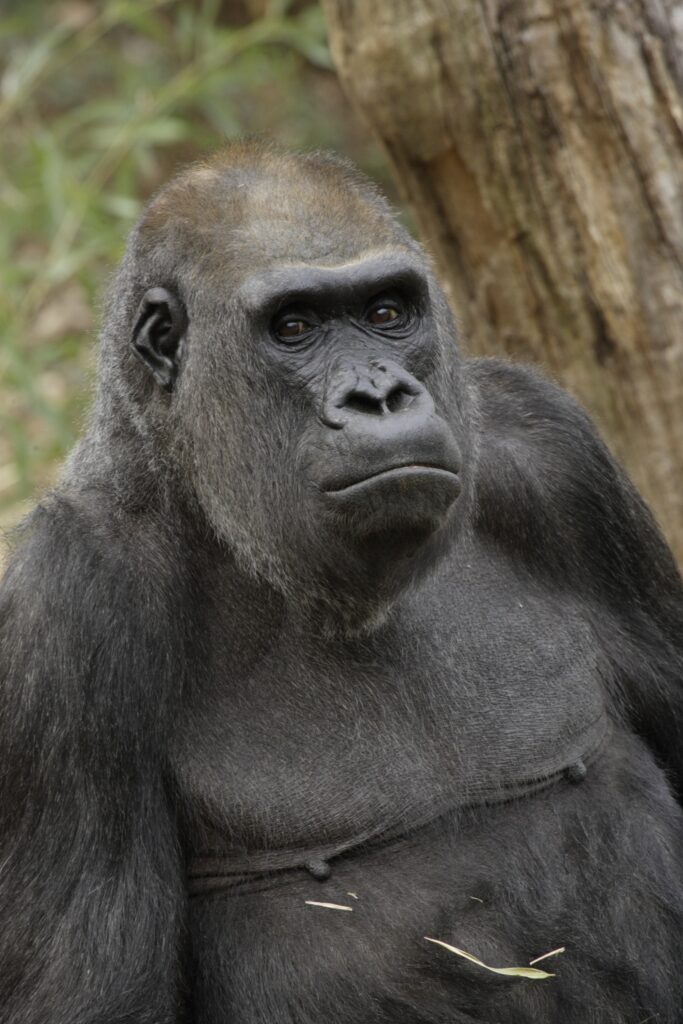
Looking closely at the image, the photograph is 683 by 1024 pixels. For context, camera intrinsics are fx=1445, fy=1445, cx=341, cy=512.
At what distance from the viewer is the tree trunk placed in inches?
206

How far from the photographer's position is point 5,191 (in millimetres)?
9172

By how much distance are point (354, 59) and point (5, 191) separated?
170 inches

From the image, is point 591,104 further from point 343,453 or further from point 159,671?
point 159,671

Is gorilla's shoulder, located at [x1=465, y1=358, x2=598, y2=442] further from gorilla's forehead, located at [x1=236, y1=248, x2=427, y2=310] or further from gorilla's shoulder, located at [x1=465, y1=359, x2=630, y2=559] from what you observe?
gorilla's forehead, located at [x1=236, y1=248, x2=427, y2=310]

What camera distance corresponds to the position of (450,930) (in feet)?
12.4

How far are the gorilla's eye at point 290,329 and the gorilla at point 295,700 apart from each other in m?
0.02

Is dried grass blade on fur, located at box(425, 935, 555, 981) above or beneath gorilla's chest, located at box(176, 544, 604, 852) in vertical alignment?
beneath

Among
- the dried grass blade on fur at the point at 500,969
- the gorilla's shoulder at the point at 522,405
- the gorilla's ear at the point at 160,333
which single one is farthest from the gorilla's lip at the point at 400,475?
the dried grass blade on fur at the point at 500,969

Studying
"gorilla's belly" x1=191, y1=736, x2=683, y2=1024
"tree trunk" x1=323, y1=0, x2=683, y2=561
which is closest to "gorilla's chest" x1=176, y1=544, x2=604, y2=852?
"gorilla's belly" x1=191, y1=736, x2=683, y2=1024

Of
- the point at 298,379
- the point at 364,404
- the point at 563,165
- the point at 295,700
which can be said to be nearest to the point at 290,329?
the point at 298,379

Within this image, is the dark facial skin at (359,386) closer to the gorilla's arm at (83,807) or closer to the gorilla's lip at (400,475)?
the gorilla's lip at (400,475)

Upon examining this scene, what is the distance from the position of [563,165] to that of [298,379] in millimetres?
2126

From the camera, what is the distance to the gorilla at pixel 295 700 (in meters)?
3.60

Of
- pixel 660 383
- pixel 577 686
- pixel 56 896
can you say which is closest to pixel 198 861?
pixel 56 896
